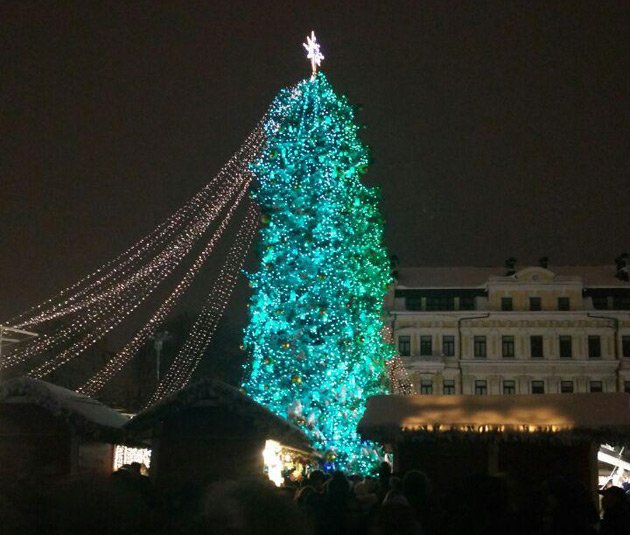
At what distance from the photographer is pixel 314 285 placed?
25141 millimetres

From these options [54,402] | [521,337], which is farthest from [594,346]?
[54,402]

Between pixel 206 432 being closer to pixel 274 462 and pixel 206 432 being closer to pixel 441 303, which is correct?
pixel 274 462

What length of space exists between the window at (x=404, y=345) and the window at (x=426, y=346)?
80 centimetres

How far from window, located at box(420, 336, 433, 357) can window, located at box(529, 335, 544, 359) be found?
608 centimetres

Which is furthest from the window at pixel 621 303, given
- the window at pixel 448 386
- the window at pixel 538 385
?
the window at pixel 448 386

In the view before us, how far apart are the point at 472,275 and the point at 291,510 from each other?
6201 centimetres

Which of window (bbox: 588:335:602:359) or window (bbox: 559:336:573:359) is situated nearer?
window (bbox: 588:335:602:359)

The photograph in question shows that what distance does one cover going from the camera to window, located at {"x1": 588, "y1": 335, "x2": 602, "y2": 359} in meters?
59.9

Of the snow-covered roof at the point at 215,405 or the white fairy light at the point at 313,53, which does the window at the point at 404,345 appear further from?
the snow-covered roof at the point at 215,405

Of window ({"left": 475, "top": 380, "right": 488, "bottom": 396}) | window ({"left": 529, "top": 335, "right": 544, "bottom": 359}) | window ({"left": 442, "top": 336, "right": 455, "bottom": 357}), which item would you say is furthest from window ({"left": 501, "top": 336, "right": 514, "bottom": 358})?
window ({"left": 442, "top": 336, "right": 455, "bottom": 357})

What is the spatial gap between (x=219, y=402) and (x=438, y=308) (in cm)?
4405

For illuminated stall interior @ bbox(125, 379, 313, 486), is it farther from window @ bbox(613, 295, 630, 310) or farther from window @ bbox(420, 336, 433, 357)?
window @ bbox(613, 295, 630, 310)

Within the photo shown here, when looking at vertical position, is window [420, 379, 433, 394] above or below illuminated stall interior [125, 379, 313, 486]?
above

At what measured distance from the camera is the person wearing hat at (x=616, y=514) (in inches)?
358
